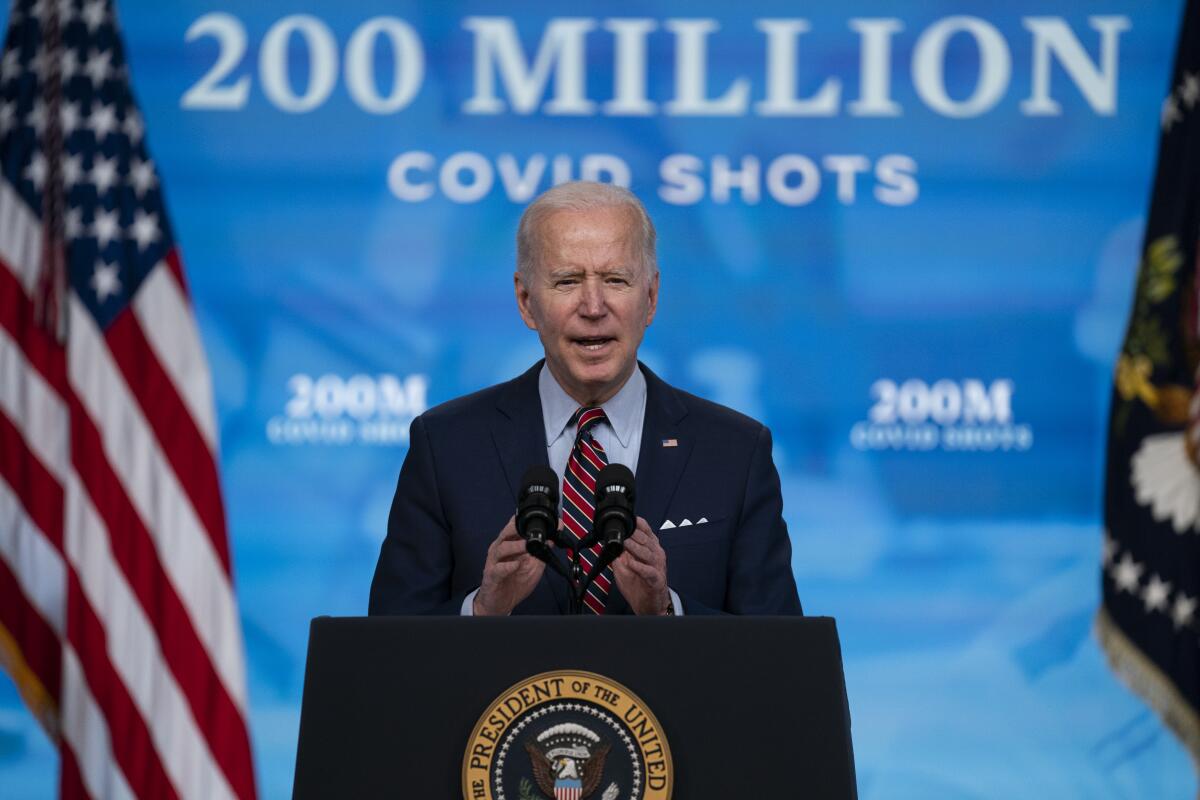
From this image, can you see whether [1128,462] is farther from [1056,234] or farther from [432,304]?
[432,304]

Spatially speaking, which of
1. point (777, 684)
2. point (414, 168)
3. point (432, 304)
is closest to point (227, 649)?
point (432, 304)

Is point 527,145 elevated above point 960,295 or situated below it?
above

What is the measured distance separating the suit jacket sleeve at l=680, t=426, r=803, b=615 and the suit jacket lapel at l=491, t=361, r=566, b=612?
276mm

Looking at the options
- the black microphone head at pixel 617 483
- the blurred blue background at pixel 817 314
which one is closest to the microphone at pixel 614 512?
the black microphone head at pixel 617 483

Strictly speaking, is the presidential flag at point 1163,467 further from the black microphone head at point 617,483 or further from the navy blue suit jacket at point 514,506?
the black microphone head at point 617,483

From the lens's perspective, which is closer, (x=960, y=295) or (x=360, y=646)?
(x=360, y=646)

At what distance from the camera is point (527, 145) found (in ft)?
13.9

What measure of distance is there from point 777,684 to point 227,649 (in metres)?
2.95

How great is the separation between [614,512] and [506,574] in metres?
0.19

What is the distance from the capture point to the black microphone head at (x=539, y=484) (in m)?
1.72

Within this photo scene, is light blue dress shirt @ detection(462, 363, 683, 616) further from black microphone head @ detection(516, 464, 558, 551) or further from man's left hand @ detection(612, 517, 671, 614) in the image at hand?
black microphone head @ detection(516, 464, 558, 551)

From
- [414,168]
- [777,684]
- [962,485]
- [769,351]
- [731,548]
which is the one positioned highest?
[414,168]

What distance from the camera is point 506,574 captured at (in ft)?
5.95

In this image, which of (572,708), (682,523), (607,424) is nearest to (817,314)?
(607,424)
